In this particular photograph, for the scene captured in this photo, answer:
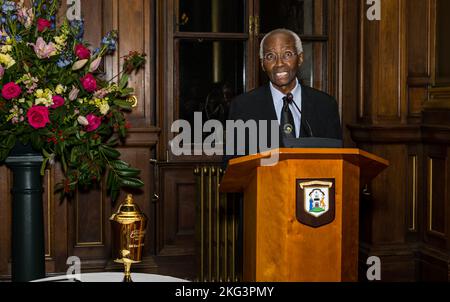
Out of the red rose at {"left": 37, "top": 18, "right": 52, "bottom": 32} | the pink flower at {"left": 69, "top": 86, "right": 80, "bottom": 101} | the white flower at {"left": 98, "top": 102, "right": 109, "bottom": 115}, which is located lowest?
the white flower at {"left": 98, "top": 102, "right": 109, "bottom": 115}

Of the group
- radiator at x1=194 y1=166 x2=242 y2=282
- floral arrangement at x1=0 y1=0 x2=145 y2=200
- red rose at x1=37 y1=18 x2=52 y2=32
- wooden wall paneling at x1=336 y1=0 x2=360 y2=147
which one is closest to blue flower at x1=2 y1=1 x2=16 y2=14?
floral arrangement at x1=0 y1=0 x2=145 y2=200

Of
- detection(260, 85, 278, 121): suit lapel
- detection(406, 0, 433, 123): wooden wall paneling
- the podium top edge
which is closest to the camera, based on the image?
the podium top edge

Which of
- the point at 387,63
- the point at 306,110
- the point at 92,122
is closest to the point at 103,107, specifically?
the point at 92,122

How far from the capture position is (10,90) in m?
2.64

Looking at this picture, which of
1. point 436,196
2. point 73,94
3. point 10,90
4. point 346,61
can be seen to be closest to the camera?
point 10,90

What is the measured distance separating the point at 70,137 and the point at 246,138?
77cm

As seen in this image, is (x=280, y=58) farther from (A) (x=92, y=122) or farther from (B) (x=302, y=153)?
(A) (x=92, y=122)

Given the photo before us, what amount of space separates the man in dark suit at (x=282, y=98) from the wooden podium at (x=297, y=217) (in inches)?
19.2

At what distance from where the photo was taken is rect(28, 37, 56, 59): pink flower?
2691 mm

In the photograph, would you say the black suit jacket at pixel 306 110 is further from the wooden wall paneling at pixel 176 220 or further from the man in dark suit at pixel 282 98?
the wooden wall paneling at pixel 176 220

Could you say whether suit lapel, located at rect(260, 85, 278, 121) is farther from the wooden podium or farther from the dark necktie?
the wooden podium

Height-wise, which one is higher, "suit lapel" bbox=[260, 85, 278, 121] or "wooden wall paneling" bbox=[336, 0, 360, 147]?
"wooden wall paneling" bbox=[336, 0, 360, 147]

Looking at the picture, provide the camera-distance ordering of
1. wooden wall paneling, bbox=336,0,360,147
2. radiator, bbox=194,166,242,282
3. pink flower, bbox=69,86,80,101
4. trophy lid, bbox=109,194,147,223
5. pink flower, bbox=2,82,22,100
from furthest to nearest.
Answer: wooden wall paneling, bbox=336,0,360,147 < radiator, bbox=194,166,242,282 < pink flower, bbox=69,86,80,101 < pink flower, bbox=2,82,22,100 < trophy lid, bbox=109,194,147,223

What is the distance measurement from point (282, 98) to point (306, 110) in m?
0.12
